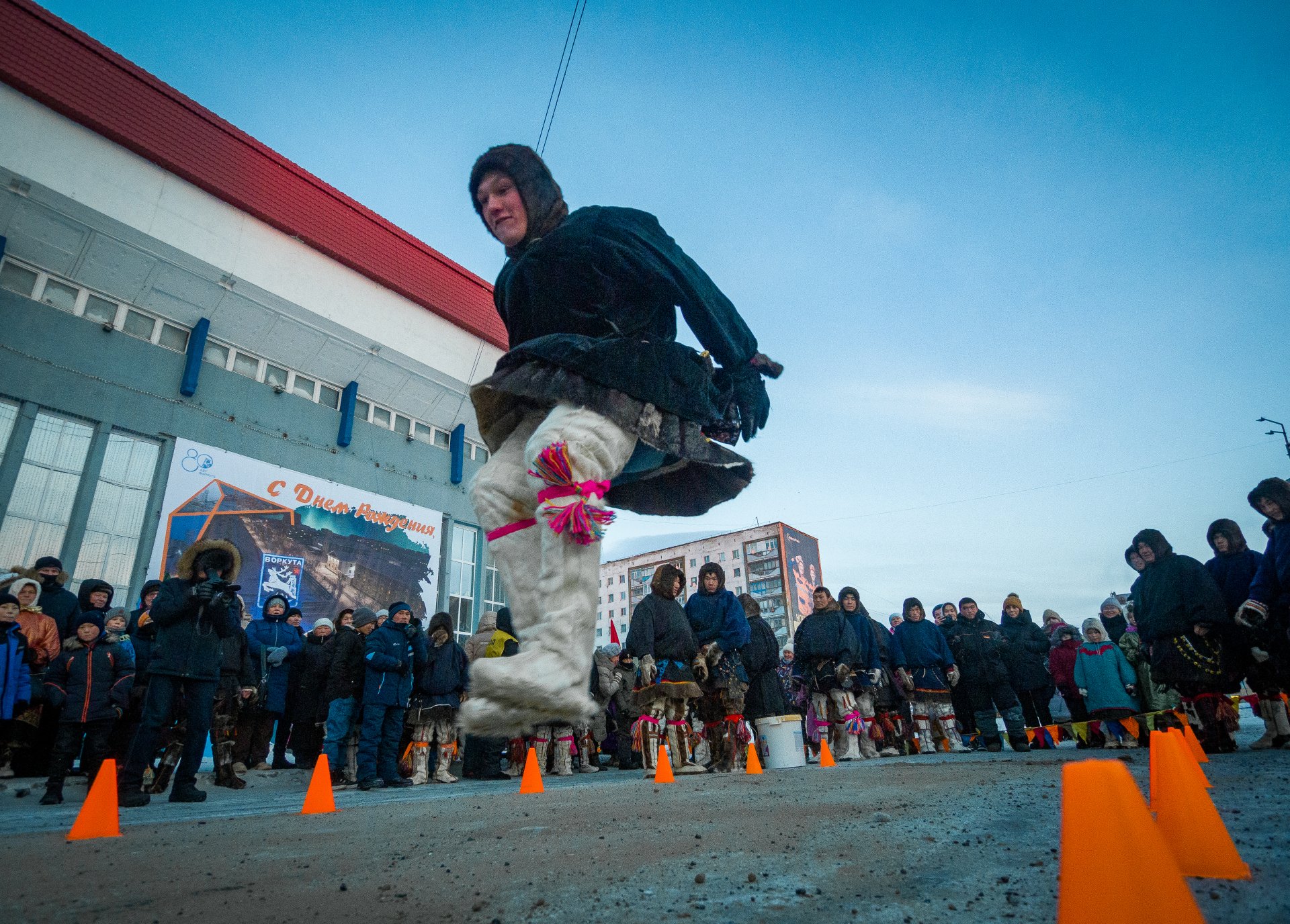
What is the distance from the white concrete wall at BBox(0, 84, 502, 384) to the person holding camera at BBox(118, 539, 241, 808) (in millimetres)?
11403

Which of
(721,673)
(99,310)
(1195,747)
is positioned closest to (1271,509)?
(1195,747)

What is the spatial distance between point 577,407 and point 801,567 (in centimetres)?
5707

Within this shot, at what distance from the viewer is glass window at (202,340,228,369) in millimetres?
14562

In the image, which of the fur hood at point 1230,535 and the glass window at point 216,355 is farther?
the glass window at point 216,355

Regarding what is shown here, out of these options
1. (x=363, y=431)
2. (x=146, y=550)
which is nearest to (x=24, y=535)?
(x=146, y=550)

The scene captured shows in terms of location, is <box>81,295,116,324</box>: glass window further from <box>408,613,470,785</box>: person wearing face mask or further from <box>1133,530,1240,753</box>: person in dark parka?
<box>1133,530,1240,753</box>: person in dark parka

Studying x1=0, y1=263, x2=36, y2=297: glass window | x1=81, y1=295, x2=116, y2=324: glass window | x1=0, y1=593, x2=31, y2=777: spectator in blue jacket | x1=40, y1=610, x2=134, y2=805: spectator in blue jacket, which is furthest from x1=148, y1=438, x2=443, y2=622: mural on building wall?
x1=40, y1=610, x2=134, y2=805: spectator in blue jacket

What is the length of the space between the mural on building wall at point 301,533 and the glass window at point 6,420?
7.73 ft

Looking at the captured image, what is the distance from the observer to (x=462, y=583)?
18.3 metres

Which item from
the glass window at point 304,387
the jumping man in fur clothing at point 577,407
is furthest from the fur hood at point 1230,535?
the glass window at point 304,387

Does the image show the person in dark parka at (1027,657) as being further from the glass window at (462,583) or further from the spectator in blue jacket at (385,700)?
the glass window at (462,583)

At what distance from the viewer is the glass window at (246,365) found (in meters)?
15.1

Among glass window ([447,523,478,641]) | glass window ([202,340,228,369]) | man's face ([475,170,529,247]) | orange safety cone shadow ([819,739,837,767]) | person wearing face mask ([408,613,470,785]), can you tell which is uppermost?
glass window ([202,340,228,369])

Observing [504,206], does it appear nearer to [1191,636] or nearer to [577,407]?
[577,407]
